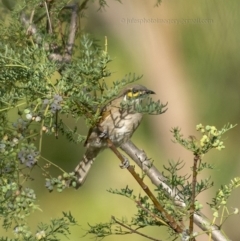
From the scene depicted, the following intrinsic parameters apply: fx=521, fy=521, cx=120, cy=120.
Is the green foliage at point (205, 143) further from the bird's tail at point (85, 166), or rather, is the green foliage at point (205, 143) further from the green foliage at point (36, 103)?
the bird's tail at point (85, 166)

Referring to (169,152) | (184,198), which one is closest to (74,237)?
(169,152)

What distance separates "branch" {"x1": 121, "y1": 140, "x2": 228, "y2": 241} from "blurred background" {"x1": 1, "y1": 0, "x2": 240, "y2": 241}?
0.36 meters

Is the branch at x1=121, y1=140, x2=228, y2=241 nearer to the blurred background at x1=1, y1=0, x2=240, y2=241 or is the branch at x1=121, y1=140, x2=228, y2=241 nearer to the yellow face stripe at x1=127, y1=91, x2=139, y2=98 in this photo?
the yellow face stripe at x1=127, y1=91, x2=139, y2=98

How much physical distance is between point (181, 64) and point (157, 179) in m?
0.72

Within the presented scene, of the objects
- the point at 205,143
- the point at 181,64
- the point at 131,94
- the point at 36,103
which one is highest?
the point at 181,64

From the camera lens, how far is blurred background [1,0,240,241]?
1497 mm

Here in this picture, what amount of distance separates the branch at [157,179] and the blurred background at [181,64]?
364 millimetres

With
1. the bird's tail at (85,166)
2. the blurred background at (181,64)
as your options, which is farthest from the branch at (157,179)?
the blurred background at (181,64)

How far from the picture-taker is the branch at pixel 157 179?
71cm

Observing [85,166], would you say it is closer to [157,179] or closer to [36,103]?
[157,179]

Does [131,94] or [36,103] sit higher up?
[131,94]

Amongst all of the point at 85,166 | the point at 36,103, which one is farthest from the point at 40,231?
the point at 85,166

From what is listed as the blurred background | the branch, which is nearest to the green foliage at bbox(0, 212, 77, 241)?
the branch

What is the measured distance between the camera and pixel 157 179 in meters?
1.02
